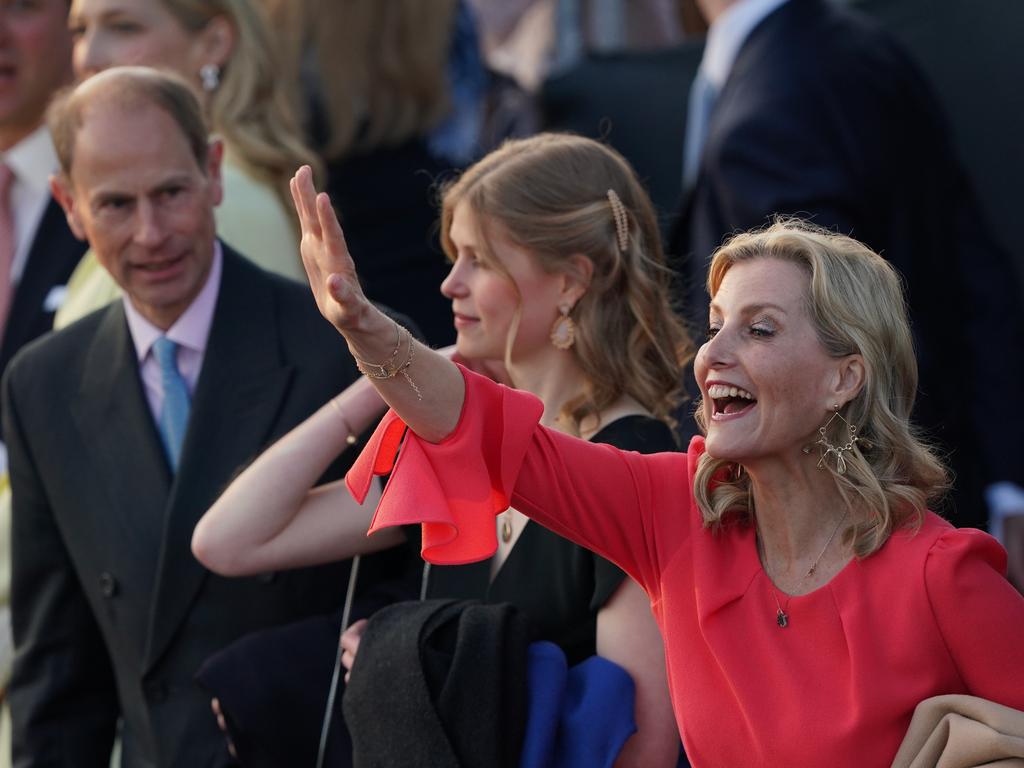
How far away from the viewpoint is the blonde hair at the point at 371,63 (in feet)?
16.1

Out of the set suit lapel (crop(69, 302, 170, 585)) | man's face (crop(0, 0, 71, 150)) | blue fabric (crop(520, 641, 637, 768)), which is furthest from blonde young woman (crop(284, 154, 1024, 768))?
man's face (crop(0, 0, 71, 150))

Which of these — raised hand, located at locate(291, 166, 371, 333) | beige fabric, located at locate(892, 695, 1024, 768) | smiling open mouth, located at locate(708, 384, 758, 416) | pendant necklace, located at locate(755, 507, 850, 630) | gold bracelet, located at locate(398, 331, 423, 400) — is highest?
raised hand, located at locate(291, 166, 371, 333)

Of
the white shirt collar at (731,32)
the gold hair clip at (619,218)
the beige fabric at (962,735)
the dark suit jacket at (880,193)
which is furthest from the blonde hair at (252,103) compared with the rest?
the beige fabric at (962,735)

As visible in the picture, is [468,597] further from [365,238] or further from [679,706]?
[365,238]

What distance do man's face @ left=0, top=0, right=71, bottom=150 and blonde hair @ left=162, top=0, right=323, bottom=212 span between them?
0.68 metres

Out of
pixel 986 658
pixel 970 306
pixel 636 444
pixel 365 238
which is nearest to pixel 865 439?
pixel 986 658

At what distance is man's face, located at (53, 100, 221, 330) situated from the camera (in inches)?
137

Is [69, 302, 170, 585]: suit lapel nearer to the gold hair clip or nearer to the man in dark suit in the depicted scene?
the man in dark suit

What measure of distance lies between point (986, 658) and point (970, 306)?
2.45 metres

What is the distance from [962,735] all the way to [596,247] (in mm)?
1244

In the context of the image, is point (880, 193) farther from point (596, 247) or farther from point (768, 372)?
point (768, 372)

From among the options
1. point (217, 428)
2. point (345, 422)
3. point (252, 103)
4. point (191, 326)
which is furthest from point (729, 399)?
point (252, 103)

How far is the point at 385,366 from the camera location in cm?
241

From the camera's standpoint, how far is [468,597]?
3088mm
